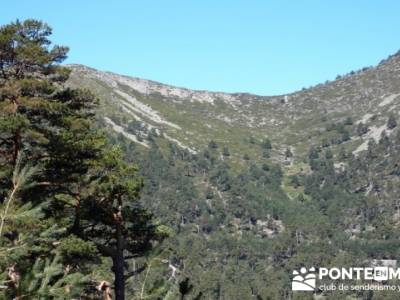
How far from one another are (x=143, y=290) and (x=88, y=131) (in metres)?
20.0

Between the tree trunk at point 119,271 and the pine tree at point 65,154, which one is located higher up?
the pine tree at point 65,154

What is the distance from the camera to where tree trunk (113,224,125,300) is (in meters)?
27.2

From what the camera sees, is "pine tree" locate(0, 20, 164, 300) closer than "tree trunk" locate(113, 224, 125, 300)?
Yes

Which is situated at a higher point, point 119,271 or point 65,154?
point 65,154

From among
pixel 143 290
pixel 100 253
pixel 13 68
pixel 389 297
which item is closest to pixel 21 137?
pixel 13 68

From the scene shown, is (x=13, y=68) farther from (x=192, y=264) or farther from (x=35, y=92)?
(x=192, y=264)

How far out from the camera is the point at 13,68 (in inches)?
1107

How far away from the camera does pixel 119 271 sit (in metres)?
27.6

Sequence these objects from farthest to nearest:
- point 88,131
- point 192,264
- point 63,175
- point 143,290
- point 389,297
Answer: point 192,264, point 389,297, point 88,131, point 63,175, point 143,290

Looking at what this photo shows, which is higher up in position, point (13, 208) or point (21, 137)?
point (21, 137)

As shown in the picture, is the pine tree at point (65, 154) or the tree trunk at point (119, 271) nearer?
the pine tree at point (65, 154)

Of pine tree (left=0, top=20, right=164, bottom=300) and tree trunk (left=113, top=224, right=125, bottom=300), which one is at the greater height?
pine tree (left=0, top=20, right=164, bottom=300)

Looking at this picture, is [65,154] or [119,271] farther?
[119,271]

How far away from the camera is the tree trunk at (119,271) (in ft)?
89.1
